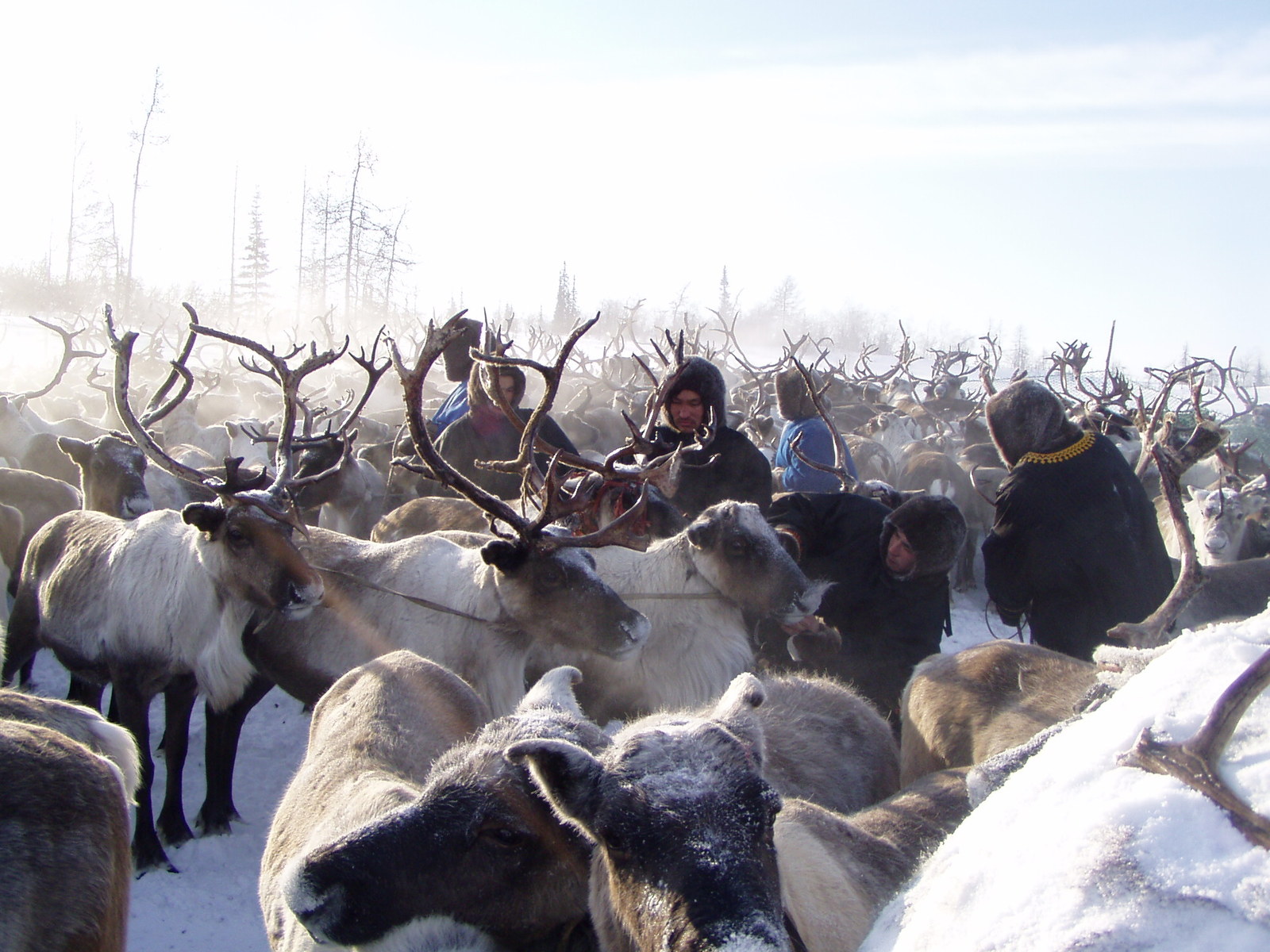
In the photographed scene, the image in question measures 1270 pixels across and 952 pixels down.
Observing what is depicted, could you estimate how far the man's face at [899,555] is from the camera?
13.3 feet

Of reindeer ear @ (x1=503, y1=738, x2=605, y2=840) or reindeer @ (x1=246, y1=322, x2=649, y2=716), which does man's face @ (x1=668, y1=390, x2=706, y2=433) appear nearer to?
reindeer @ (x1=246, y1=322, x2=649, y2=716)

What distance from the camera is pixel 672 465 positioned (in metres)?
4.39

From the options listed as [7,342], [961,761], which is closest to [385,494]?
[961,761]

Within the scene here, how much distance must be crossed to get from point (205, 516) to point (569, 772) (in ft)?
10.9

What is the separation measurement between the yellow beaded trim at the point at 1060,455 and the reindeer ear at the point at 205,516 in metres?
3.94

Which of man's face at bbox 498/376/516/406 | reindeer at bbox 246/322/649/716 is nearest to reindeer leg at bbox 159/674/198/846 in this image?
reindeer at bbox 246/322/649/716

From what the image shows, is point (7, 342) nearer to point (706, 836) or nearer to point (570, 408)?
point (570, 408)

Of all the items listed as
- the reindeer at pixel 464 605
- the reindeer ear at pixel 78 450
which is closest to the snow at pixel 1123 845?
the reindeer at pixel 464 605

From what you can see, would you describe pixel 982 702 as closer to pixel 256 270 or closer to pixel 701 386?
pixel 701 386

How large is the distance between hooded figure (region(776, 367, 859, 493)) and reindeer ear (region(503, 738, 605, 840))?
14.7 feet

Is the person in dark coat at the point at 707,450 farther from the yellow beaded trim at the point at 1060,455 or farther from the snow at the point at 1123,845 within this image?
the snow at the point at 1123,845

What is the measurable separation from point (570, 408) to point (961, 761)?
15459mm

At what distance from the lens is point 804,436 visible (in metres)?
5.98

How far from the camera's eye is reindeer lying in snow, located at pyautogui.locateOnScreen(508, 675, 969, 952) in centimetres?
140
